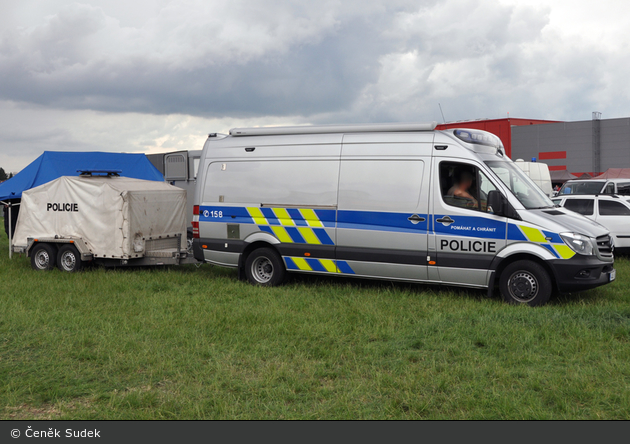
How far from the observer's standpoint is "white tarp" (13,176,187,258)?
448 inches

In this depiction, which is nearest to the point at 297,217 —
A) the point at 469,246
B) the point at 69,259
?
the point at 469,246

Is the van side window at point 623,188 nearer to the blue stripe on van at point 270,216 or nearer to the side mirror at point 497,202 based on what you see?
the side mirror at point 497,202

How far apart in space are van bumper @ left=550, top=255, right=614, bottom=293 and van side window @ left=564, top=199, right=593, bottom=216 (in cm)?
660

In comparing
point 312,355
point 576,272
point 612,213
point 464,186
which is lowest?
point 312,355

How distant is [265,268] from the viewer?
10.3m

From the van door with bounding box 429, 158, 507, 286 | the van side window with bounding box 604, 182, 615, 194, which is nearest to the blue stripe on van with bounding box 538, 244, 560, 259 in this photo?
the van door with bounding box 429, 158, 507, 286

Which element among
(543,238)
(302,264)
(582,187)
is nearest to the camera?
(543,238)

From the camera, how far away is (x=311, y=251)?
384 inches

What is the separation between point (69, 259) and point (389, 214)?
682 centimetres

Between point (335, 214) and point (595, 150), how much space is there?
4823 cm

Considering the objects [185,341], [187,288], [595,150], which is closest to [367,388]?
[185,341]

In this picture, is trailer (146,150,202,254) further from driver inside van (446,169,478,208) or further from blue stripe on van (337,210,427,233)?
driver inside van (446,169,478,208)

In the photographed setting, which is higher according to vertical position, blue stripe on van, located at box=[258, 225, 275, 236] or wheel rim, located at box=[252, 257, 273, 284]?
blue stripe on van, located at box=[258, 225, 275, 236]

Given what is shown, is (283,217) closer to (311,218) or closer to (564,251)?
(311,218)
